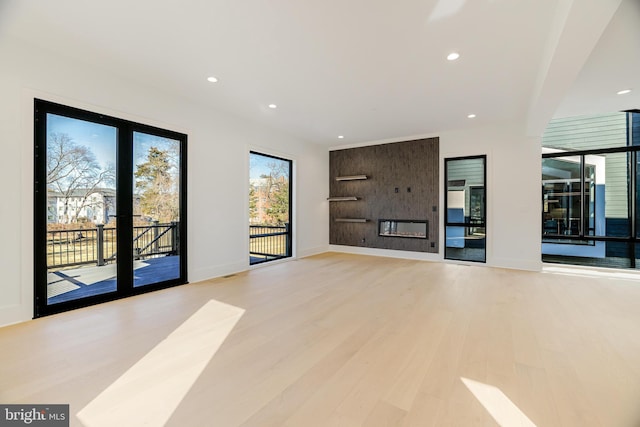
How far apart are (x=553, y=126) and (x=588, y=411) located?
5920 millimetres

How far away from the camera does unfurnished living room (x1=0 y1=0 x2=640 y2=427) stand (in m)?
1.71

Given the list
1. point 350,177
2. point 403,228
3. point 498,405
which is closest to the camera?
point 498,405

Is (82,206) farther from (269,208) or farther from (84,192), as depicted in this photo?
(269,208)

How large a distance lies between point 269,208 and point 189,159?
6.64ft

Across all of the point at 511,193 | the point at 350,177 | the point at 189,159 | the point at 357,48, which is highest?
the point at 357,48

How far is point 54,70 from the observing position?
290 centimetres

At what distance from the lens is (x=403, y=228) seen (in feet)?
21.0

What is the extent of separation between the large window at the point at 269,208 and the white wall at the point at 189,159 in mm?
231

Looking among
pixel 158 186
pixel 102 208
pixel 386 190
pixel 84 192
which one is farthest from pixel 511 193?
pixel 84 192

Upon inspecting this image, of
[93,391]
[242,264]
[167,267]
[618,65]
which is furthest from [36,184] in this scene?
[618,65]

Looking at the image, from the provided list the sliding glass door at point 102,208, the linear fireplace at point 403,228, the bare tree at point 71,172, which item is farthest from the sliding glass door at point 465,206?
the bare tree at point 71,172

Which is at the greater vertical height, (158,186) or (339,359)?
(158,186)

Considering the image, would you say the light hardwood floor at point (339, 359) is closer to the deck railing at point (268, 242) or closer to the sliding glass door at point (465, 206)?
→ the deck railing at point (268, 242)

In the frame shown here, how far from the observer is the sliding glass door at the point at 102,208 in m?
2.90
